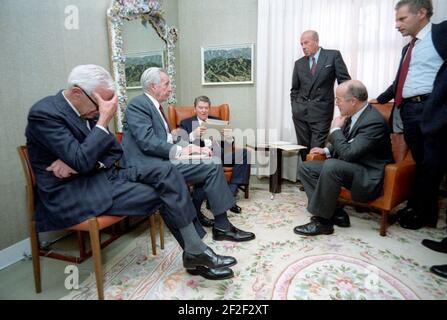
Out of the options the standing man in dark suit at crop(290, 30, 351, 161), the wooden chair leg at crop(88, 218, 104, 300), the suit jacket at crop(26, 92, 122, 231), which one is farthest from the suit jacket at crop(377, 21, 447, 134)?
the wooden chair leg at crop(88, 218, 104, 300)

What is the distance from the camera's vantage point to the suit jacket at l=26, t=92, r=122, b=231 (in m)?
1.33

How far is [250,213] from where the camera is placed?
107 inches

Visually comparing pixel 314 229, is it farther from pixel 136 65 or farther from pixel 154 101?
pixel 136 65

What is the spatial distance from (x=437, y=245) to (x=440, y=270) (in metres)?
0.37

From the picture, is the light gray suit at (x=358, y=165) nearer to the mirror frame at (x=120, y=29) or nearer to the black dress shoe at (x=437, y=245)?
the black dress shoe at (x=437, y=245)

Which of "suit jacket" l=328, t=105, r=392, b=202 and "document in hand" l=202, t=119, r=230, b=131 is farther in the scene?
"document in hand" l=202, t=119, r=230, b=131

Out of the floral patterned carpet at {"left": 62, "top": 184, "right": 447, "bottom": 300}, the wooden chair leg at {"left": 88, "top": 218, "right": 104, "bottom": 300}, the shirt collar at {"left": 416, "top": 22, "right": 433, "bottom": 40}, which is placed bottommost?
the floral patterned carpet at {"left": 62, "top": 184, "right": 447, "bottom": 300}

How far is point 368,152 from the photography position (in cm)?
210

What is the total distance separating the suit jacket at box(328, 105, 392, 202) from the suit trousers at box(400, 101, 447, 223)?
0.90 feet

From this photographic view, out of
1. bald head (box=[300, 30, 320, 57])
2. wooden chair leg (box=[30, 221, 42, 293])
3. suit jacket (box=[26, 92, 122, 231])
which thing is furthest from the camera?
bald head (box=[300, 30, 320, 57])

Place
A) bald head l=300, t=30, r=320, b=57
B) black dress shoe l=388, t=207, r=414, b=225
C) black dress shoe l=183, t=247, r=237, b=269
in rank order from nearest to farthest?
black dress shoe l=183, t=247, r=237, b=269, black dress shoe l=388, t=207, r=414, b=225, bald head l=300, t=30, r=320, b=57

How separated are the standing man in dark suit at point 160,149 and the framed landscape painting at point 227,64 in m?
1.98

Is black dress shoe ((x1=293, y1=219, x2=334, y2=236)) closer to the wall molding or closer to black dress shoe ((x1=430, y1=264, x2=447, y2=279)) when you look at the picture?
black dress shoe ((x1=430, y1=264, x2=447, y2=279))

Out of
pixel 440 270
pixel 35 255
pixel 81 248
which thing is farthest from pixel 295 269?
pixel 35 255
